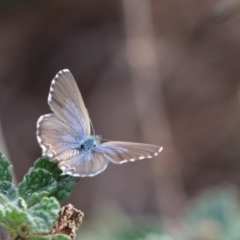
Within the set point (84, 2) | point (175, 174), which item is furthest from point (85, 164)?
point (84, 2)

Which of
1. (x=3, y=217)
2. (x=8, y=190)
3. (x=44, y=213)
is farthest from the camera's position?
(x=8, y=190)

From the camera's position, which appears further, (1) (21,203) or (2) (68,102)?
(2) (68,102)

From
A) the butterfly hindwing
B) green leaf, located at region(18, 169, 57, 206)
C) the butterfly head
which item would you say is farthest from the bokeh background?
green leaf, located at region(18, 169, 57, 206)

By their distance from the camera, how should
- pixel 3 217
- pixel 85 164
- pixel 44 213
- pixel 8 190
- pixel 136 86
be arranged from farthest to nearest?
1. pixel 136 86
2. pixel 85 164
3. pixel 8 190
4. pixel 3 217
5. pixel 44 213

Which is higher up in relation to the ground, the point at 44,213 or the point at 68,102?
the point at 68,102

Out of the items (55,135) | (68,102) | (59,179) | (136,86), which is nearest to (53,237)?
(59,179)

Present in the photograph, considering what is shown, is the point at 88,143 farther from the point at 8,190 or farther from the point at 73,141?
the point at 8,190

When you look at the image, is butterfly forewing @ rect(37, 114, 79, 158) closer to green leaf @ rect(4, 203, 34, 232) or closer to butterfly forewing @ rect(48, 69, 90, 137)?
butterfly forewing @ rect(48, 69, 90, 137)
